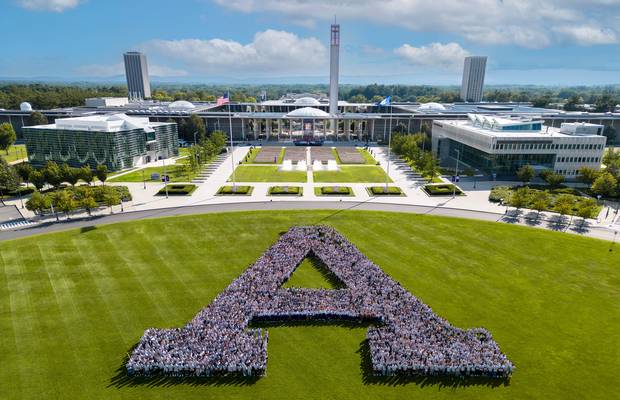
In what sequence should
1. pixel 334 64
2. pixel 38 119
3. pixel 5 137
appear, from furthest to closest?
pixel 334 64
pixel 38 119
pixel 5 137

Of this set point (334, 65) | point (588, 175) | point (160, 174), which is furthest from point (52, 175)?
point (334, 65)

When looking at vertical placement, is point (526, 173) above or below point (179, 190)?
above

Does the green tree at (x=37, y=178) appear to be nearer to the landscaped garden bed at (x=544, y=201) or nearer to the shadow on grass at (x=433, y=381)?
the shadow on grass at (x=433, y=381)

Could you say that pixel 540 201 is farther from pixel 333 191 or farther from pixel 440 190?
pixel 333 191

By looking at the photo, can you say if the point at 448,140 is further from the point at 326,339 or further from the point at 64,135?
the point at 64,135

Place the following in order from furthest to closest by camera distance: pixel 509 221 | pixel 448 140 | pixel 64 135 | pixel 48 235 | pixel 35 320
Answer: pixel 448 140 < pixel 64 135 < pixel 509 221 < pixel 48 235 < pixel 35 320

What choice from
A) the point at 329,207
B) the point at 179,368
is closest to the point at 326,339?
the point at 179,368

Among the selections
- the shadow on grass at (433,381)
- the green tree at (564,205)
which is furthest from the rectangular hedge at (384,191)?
the shadow on grass at (433,381)
